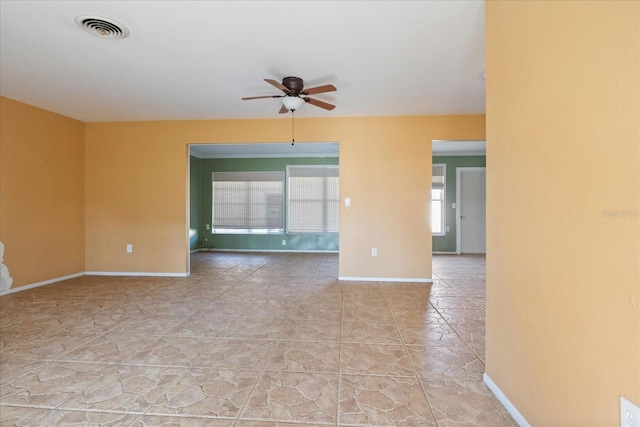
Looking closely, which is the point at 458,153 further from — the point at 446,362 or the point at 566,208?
the point at 566,208

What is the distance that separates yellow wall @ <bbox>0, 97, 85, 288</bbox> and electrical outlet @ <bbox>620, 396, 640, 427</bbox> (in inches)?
226

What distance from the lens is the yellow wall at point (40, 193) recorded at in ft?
12.3

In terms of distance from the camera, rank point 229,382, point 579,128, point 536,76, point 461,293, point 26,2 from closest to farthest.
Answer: point 579,128
point 536,76
point 229,382
point 26,2
point 461,293

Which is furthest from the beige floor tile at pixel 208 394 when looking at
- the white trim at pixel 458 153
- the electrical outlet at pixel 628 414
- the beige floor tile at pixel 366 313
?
the white trim at pixel 458 153

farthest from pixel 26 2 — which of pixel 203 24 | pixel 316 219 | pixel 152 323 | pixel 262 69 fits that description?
pixel 316 219

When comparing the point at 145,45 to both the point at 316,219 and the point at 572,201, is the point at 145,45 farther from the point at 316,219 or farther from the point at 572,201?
the point at 316,219

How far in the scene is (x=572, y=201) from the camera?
107cm

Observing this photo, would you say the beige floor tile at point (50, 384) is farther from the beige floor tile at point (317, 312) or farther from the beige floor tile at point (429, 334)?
the beige floor tile at point (429, 334)

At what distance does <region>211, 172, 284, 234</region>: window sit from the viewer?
7512mm

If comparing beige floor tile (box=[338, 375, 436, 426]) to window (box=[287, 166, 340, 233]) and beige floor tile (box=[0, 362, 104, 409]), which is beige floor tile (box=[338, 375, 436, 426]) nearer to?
beige floor tile (box=[0, 362, 104, 409])

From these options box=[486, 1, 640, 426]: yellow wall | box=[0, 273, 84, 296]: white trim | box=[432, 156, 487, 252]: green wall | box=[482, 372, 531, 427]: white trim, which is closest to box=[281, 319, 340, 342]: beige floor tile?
box=[482, 372, 531, 427]: white trim

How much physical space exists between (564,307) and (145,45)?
338cm

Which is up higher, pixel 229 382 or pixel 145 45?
pixel 145 45

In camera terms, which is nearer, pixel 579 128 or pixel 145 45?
pixel 579 128
